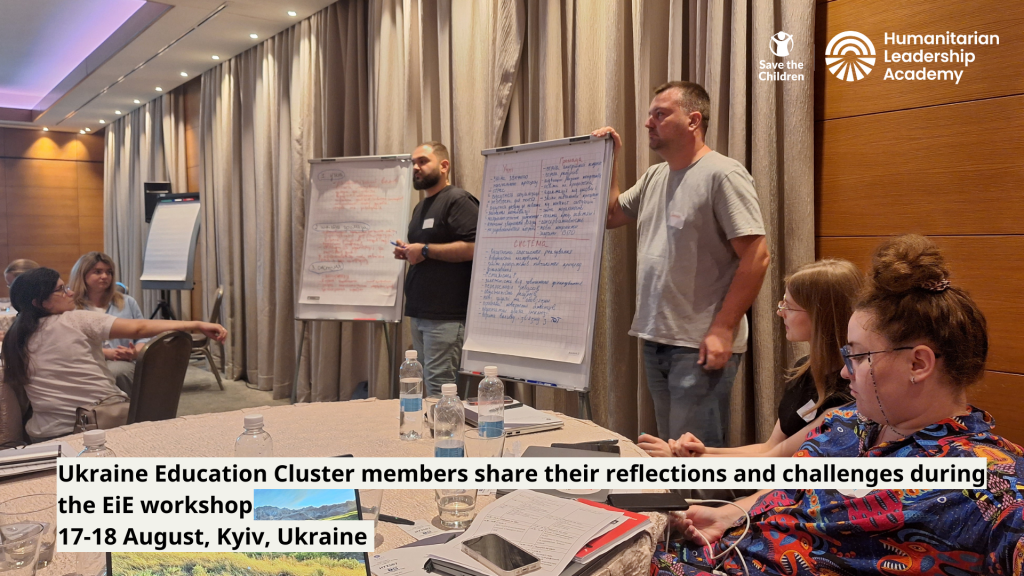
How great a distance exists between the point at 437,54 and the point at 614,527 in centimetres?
374

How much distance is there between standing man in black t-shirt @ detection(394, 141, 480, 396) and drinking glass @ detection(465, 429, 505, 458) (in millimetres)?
1873

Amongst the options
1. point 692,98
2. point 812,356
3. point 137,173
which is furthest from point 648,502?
point 137,173

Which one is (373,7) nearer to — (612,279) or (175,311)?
(612,279)

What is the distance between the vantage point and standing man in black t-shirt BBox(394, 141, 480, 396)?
11.6ft

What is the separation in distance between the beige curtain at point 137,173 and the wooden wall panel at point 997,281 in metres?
7.54

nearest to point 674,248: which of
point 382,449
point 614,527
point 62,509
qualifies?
point 382,449

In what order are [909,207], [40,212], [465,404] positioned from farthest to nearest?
[40,212], [909,207], [465,404]

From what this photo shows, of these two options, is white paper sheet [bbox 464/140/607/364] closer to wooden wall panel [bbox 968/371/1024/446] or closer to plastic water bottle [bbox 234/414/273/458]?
wooden wall panel [bbox 968/371/1024/446]

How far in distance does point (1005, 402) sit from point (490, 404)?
1.66m

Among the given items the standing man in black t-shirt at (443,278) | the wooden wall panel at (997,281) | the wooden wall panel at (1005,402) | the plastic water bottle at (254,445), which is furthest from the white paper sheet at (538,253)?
the plastic water bottle at (254,445)

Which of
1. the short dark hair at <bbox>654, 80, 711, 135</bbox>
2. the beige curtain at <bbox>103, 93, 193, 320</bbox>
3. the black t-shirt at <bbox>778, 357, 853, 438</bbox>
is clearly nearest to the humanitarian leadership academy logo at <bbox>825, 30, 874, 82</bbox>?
the short dark hair at <bbox>654, 80, 711, 135</bbox>

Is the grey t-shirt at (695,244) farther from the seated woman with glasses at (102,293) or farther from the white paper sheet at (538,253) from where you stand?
the seated woman with glasses at (102,293)

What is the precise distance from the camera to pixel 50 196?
1065 centimetres

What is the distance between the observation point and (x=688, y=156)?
249cm
